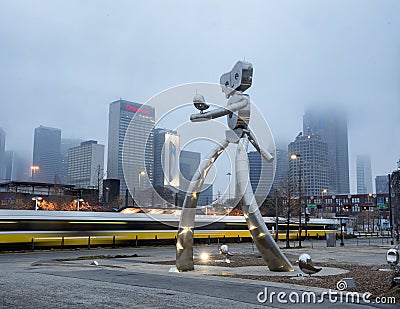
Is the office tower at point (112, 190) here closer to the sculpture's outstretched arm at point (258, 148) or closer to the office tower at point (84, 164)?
the office tower at point (84, 164)

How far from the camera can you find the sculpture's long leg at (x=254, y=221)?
18.2 metres

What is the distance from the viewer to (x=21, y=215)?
35812 mm

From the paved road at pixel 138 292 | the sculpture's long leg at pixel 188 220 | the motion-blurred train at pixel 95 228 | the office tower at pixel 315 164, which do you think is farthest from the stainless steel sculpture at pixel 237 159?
the office tower at pixel 315 164

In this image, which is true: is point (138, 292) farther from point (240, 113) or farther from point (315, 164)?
point (315, 164)

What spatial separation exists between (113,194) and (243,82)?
62.3 metres

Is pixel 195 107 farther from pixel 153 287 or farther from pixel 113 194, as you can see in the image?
pixel 113 194

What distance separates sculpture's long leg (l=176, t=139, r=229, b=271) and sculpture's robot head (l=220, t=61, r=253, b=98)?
3125 mm

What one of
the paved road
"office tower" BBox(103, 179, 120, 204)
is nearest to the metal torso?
the paved road

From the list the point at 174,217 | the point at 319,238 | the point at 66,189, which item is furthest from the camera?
the point at 66,189

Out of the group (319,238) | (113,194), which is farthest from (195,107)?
(113,194)

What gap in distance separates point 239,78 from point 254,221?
19.1ft

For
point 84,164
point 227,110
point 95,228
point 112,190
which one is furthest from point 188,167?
point 84,164

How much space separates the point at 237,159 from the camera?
63.4ft

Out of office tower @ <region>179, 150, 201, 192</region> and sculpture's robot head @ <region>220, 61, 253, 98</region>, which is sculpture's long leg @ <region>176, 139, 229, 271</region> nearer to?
office tower @ <region>179, 150, 201, 192</region>
